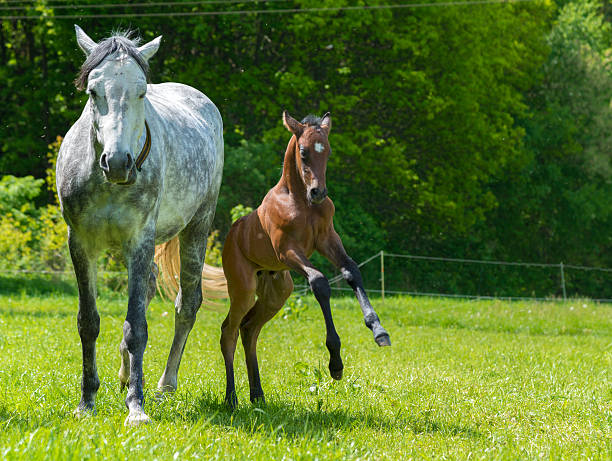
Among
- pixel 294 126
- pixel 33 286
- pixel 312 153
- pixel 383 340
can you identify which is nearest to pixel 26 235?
pixel 33 286

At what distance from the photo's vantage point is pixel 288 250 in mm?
5539

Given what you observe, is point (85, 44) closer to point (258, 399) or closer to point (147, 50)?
point (147, 50)

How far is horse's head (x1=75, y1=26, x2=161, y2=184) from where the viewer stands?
15.3 ft

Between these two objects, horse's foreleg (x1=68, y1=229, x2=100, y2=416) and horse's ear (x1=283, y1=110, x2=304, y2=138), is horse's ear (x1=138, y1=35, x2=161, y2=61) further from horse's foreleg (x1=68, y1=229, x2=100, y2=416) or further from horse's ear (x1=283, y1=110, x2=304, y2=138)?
horse's foreleg (x1=68, y1=229, x2=100, y2=416)

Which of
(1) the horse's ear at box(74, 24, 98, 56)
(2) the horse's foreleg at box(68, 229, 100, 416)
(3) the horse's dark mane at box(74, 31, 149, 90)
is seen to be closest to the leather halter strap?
(3) the horse's dark mane at box(74, 31, 149, 90)

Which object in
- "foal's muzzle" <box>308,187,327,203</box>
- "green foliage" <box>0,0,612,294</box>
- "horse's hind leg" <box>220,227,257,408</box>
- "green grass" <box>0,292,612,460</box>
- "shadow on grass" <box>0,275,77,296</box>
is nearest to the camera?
"green grass" <box>0,292,612,460</box>

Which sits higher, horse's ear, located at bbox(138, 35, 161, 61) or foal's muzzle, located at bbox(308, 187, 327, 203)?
horse's ear, located at bbox(138, 35, 161, 61)

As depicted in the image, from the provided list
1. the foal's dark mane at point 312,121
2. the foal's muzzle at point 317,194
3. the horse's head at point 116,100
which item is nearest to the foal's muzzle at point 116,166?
the horse's head at point 116,100

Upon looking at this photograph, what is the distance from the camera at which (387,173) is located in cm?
2664

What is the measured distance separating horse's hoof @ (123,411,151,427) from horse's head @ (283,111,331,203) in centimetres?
180

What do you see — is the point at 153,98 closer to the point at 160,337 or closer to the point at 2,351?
the point at 2,351

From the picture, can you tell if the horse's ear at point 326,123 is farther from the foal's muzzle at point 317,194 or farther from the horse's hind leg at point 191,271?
the horse's hind leg at point 191,271

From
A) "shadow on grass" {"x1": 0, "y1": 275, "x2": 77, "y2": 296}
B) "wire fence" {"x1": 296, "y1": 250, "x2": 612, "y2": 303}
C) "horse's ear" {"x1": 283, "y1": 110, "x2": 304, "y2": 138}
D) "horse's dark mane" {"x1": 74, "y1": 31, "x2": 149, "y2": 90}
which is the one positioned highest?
"horse's dark mane" {"x1": 74, "y1": 31, "x2": 149, "y2": 90}

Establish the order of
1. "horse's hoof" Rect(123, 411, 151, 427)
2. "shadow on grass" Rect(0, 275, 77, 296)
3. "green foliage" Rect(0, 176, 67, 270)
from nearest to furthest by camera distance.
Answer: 1. "horse's hoof" Rect(123, 411, 151, 427)
2. "shadow on grass" Rect(0, 275, 77, 296)
3. "green foliage" Rect(0, 176, 67, 270)
